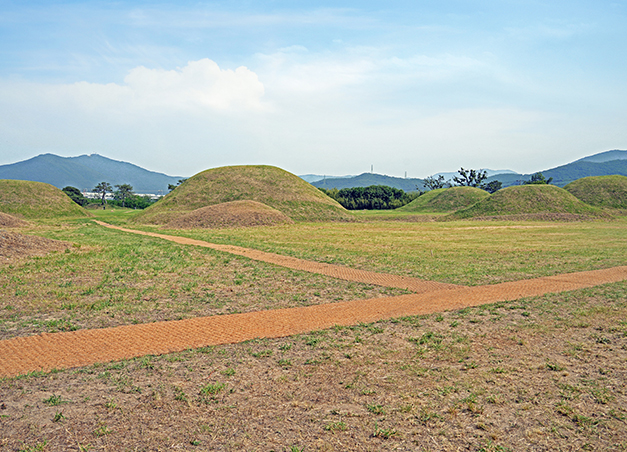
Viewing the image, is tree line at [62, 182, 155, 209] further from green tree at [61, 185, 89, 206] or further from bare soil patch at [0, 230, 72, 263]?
bare soil patch at [0, 230, 72, 263]

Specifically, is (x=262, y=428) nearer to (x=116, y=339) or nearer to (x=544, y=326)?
(x=116, y=339)

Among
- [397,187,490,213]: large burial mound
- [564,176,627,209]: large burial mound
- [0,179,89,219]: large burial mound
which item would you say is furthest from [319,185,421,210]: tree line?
[0,179,89,219]: large burial mound

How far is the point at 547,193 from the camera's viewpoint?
78562 mm

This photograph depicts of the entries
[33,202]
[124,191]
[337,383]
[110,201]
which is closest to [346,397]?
[337,383]

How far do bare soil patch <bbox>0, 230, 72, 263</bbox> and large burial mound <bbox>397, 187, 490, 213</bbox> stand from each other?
86040mm

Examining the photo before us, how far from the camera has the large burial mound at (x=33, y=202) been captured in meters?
68.6

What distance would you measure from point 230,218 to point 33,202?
143 feet

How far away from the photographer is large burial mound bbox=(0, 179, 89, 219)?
225 feet

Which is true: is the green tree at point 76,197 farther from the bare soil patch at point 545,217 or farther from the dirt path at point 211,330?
the dirt path at point 211,330

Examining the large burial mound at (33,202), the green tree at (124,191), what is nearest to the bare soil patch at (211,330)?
the large burial mound at (33,202)

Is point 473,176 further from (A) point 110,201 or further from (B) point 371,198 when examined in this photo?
(A) point 110,201

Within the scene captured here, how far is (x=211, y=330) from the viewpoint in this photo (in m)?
9.25

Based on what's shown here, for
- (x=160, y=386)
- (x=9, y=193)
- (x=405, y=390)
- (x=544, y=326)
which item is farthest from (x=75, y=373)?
(x=9, y=193)

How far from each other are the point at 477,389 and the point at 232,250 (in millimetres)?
19607
